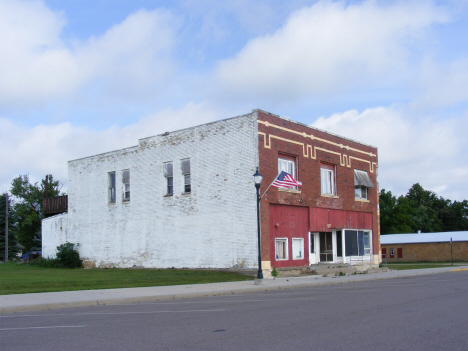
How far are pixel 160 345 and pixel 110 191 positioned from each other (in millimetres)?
28506

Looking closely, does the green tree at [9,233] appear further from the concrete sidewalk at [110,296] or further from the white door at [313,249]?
the concrete sidewalk at [110,296]

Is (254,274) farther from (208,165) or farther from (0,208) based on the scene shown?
(0,208)

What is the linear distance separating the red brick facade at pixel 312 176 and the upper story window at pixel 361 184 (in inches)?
13.2

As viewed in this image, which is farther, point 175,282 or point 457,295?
point 175,282

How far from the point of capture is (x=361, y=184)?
117 ft

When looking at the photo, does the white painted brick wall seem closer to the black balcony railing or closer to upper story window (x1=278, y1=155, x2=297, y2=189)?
upper story window (x1=278, y1=155, x2=297, y2=189)

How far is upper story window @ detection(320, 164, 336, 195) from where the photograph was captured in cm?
3288

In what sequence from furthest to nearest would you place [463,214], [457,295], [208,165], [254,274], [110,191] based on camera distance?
1. [463,214]
2. [110,191]
3. [208,165]
4. [254,274]
5. [457,295]

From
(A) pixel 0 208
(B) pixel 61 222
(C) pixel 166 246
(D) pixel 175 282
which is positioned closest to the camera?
(D) pixel 175 282

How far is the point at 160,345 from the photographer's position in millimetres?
8078

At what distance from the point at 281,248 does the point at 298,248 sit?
69.2 inches

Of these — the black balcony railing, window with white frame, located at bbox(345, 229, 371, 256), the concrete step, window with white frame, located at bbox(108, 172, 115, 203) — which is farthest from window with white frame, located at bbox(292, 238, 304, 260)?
the black balcony railing

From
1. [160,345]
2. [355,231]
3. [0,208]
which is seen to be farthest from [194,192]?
[0,208]

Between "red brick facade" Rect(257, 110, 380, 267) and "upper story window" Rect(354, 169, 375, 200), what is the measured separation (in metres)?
0.34
